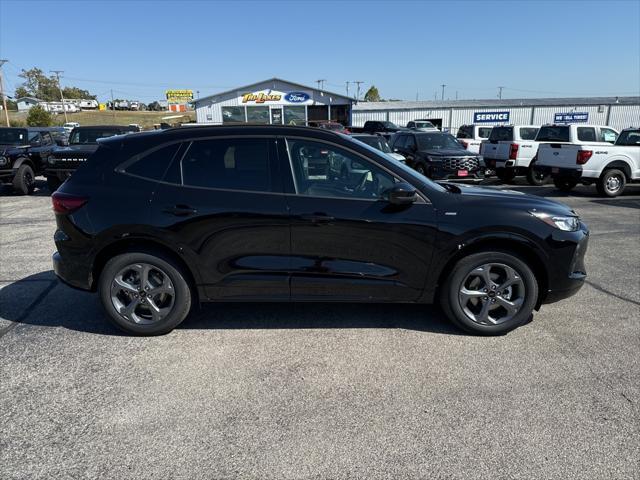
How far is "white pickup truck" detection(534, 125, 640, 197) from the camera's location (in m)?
11.9

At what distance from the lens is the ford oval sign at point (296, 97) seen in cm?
3912

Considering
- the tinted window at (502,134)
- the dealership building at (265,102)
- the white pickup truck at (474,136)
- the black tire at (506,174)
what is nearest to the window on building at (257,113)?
the dealership building at (265,102)

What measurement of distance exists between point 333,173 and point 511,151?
1230cm

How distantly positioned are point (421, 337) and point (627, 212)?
8.82 m

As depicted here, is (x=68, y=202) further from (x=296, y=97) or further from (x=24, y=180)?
(x=296, y=97)

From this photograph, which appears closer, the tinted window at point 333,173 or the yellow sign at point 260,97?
the tinted window at point 333,173

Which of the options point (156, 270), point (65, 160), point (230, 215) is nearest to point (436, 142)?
point (65, 160)

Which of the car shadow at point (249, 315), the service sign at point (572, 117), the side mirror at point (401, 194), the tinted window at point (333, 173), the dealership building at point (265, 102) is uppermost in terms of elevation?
the dealership building at point (265, 102)

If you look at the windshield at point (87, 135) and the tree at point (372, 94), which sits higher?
the tree at point (372, 94)

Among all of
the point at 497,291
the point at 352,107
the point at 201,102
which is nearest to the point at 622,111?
the point at 352,107

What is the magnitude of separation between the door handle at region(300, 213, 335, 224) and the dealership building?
36328 mm

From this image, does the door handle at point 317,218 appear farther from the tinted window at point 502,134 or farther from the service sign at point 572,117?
the service sign at point 572,117

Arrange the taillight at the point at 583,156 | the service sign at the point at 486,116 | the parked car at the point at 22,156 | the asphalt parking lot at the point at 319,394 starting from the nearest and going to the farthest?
the asphalt parking lot at the point at 319,394 < the taillight at the point at 583,156 < the parked car at the point at 22,156 < the service sign at the point at 486,116

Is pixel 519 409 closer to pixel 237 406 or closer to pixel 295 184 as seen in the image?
pixel 237 406
